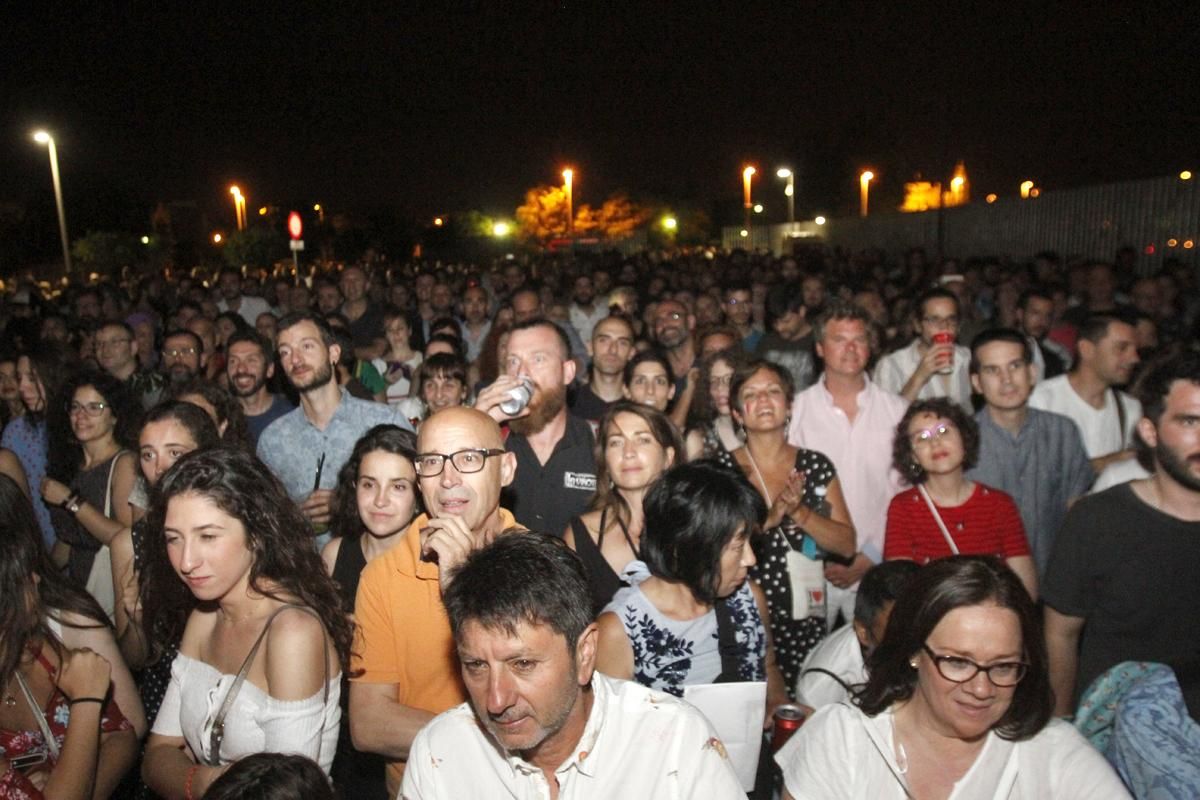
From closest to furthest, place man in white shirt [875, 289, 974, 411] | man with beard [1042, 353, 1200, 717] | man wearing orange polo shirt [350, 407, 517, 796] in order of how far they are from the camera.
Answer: man wearing orange polo shirt [350, 407, 517, 796], man with beard [1042, 353, 1200, 717], man in white shirt [875, 289, 974, 411]

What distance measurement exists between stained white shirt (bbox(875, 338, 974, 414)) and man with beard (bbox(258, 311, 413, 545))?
373 cm

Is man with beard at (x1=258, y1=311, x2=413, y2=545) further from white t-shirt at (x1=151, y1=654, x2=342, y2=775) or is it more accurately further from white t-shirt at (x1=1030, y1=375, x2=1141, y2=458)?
white t-shirt at (x1=1030, y1=375, x2=1141, y2=458)

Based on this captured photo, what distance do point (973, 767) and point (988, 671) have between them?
295 mm

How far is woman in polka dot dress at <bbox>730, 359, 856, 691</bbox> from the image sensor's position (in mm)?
3912

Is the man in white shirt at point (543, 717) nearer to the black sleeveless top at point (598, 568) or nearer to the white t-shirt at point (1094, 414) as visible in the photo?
the black sleeveless top at point (598, 568)

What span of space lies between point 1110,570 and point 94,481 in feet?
16.0

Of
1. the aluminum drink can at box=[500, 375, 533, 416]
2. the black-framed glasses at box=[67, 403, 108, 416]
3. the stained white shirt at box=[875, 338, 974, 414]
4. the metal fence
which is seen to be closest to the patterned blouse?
the aluminum drink can at box=[500, 375, 533, 416]

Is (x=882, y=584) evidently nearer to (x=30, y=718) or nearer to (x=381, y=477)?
(x=381, y=477)

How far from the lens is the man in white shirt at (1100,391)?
16.3 ft

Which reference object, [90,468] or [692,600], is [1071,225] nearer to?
[692,600]

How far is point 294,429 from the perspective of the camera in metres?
4.98

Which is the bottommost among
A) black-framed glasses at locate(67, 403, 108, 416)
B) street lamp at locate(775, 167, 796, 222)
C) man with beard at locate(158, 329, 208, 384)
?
black-framed glasses at locate(67, 403, 108, 416)

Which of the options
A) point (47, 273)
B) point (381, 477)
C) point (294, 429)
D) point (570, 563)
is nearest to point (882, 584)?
point (570, 563)

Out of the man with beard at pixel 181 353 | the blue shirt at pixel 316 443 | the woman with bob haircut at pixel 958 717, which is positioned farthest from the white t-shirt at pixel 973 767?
the man with beard at pixel 181 353
